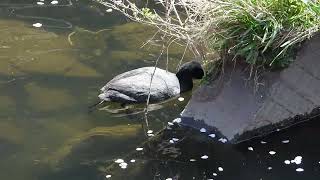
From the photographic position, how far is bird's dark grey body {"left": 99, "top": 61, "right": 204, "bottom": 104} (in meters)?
4.42

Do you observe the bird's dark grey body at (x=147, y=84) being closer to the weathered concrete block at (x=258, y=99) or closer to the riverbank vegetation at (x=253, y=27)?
the weathered concrete block at (x=258, y=99)

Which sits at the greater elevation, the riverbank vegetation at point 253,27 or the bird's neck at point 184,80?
the riverbank vegetation at point 253,27

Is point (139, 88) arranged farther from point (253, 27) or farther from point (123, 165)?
point (253, 27)

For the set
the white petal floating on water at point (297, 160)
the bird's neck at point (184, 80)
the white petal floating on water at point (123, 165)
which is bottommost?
the white petal floating on water at point (123, 165)

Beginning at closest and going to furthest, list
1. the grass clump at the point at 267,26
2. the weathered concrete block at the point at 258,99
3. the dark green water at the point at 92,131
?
1. the dark green water at the point at 92,131
2. the grass clump at the point at 267,26
3. the weathered concrete block at the point at 258,99

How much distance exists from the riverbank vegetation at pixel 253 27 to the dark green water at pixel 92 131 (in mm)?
593

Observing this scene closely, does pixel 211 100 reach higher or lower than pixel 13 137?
higher

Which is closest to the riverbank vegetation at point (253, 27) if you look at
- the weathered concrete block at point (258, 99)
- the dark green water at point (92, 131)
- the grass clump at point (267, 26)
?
the grass clump at point (267, 26)

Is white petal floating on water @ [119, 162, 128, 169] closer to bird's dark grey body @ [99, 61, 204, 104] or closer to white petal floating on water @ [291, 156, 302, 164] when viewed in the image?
bird's dark grey body @ [99, 61, 204, 104]

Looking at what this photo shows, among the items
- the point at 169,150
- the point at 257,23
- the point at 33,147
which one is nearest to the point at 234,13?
the point at 257,23

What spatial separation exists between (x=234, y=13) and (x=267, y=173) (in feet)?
3.56

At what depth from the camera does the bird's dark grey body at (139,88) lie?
14.5 feet

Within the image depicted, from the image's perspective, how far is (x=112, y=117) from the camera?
4.23 metres

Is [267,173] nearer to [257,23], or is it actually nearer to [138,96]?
[257,23]
